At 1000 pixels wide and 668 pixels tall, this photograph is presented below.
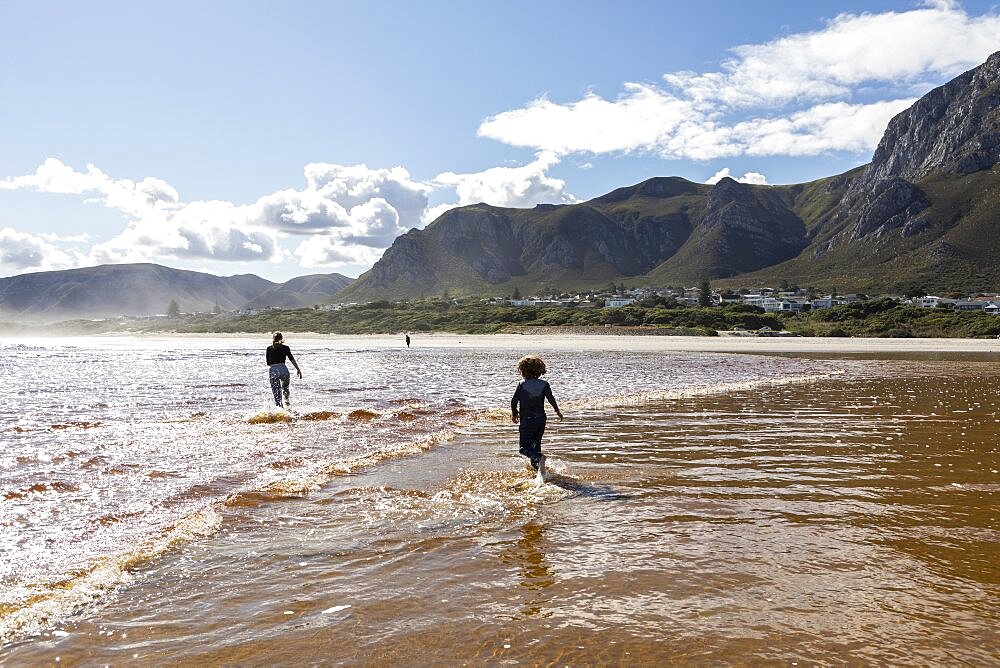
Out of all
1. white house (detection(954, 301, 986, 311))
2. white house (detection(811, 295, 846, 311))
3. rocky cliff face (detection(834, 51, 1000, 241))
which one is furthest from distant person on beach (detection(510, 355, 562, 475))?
rocky cliff face (detection(834, 51, 1000, 241))

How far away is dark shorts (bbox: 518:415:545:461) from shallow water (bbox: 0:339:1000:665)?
0.49m

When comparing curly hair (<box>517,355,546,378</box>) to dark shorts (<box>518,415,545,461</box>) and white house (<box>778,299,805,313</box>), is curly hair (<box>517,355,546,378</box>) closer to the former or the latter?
dark shorts (<box>518,415,545,461</box>)

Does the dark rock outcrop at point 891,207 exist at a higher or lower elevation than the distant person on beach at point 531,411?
higher

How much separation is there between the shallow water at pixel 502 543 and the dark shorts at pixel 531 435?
0.49 metres

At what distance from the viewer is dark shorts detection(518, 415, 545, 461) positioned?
10.0 m

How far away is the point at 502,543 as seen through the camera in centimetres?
693

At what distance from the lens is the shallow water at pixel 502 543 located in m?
4.71

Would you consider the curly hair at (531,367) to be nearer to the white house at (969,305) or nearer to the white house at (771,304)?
the white house at (969,305)

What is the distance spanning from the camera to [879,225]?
173625mm

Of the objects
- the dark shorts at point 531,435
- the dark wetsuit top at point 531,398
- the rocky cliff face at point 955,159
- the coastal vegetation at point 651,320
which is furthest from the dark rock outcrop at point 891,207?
the dark shorts at point 531,435

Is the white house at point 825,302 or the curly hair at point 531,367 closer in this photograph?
the curly hair at point 531,367

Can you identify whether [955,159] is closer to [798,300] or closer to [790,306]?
[798,300]

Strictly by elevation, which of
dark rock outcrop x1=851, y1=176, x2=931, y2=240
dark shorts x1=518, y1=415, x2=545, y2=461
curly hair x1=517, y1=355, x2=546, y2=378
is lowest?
dark shorts x1=518, y1=415, x2=545, y2=461

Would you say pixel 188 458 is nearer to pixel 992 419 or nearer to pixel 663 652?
pixel 663 652
